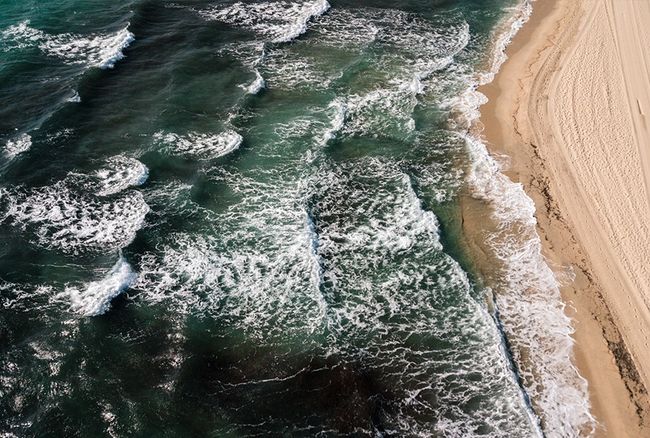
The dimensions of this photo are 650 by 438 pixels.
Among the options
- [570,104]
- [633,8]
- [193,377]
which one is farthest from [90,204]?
[633,8]

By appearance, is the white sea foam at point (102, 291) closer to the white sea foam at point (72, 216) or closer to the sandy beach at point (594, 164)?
the white sea foam at point (72, 216)

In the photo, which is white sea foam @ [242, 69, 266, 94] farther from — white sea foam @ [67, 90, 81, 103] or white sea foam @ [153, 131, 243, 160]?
white sea foam @ [67, 90, 81, 103]

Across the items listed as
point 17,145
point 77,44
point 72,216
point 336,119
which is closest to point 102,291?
point 72,216

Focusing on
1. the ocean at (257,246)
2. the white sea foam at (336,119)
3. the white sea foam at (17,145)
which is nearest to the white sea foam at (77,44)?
the ocean at (257,246)

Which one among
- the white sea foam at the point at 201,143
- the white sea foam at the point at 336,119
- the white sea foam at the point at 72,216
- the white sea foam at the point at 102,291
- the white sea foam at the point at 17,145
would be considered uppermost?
the white sea foam at the point at 336,119

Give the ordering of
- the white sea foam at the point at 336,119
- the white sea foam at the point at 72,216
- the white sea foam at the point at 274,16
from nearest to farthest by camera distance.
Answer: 1. the white sea foam at the point at 72,216
2. the white sea foam at the point at 336,119
3. the white sea foam at the point at 274,16

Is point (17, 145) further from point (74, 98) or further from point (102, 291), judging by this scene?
point (102, 291)

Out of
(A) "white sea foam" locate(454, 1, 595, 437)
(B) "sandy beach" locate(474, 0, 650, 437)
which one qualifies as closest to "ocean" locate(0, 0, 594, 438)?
(A) "white sea foam" locate(454, 1, 595, 437)

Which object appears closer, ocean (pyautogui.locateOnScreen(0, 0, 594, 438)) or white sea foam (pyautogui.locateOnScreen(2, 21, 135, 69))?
ocean (pyautogui.locateOnScreen(0, 0, 594, 438))
